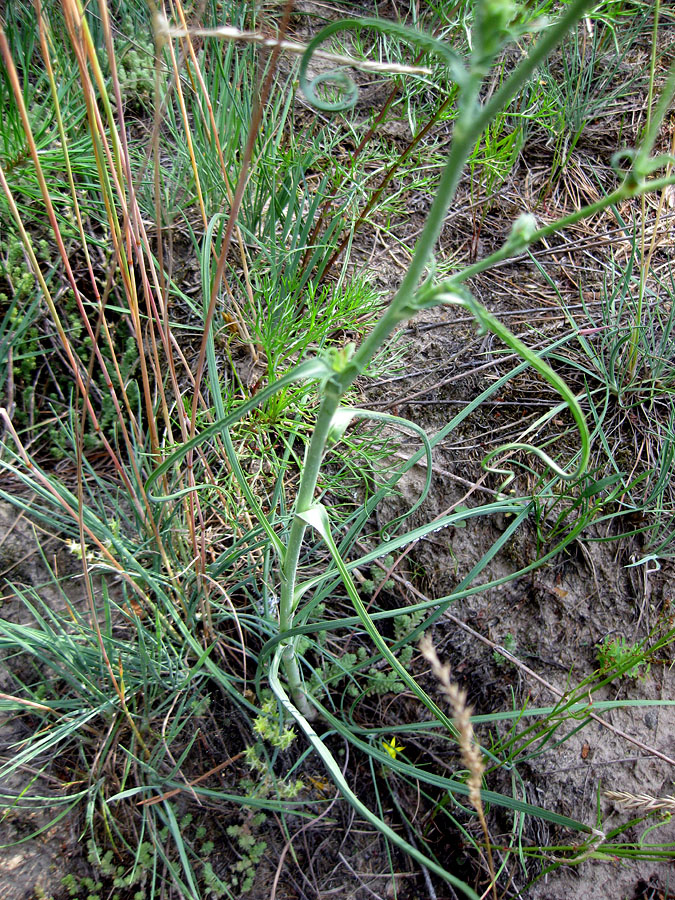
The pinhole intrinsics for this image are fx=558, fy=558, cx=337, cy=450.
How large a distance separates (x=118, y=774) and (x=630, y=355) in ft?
4.71

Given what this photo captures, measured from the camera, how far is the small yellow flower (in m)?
1.05

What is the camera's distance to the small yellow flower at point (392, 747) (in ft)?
3.46

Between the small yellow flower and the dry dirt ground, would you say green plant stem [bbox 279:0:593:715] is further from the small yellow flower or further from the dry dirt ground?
the dry dirt ground

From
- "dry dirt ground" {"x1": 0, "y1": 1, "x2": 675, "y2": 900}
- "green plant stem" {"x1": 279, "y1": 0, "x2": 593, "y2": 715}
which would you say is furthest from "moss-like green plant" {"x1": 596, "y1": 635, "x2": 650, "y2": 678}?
"green plant stem" {"x1": 279, "y1": 0, "x2": 593, "y2": 715}

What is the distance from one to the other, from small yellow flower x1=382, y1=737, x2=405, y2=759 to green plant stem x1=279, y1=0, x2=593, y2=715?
425 millimetres

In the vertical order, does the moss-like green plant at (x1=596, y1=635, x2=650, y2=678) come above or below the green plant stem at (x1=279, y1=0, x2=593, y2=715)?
below

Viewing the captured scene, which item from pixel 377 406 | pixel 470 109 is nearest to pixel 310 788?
pixel 377 406

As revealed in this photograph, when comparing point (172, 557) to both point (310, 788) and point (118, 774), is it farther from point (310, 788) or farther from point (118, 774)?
point (310, 788)

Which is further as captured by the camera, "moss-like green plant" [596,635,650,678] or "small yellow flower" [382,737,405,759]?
"moss-like green plant" [596,635,650,678]

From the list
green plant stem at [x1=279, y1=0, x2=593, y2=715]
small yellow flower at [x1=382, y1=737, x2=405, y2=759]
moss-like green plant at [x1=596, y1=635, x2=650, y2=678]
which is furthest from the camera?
moss-like green plant at [x1=596, y1=635, x2=650, y2=678]

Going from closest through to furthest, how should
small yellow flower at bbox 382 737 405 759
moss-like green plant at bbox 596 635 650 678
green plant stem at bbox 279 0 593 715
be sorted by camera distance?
green plant stem at bbox 279 0 593 715 < small yellow flower at bbox 382 737 405 759 < moss-like green plant at bbox 596 635 650 678

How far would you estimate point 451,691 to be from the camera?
60 cm

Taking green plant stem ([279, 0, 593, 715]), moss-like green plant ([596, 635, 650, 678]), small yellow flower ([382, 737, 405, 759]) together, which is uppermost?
green plant stem ([279, 0, 593, 715])

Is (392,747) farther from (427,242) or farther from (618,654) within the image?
(427,242)
